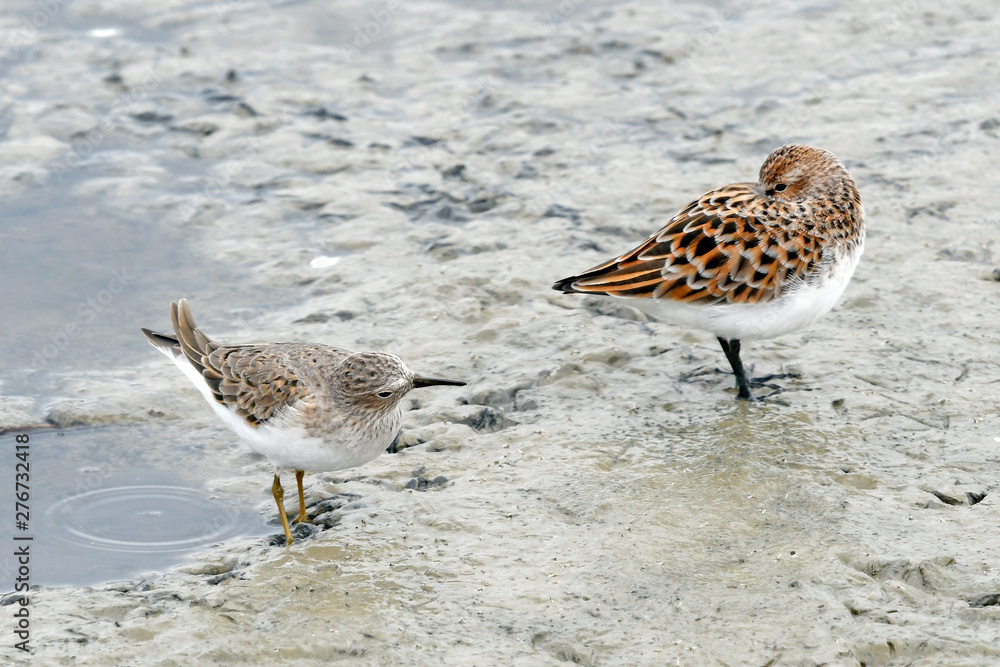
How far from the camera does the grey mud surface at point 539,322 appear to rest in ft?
20.8

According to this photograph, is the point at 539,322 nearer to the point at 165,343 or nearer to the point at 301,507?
the point at 301,507

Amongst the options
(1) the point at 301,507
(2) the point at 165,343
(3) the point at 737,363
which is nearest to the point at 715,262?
(3) the point at 737,363

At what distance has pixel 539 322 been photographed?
30.9 feet

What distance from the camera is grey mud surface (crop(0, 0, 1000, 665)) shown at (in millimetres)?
6336

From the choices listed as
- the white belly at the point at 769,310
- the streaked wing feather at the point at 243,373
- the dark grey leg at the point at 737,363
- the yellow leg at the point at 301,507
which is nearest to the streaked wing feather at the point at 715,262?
the white belly at the point at 769,310

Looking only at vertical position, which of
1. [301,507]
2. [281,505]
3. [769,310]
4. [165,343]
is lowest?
[301,507]

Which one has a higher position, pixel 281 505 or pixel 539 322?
pixel 539 322

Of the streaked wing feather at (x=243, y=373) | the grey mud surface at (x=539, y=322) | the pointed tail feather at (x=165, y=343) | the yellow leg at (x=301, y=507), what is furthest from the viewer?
the pointed tail feather at (x=165, y=343)

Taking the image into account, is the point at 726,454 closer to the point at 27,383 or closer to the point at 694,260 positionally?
the point at 694,260

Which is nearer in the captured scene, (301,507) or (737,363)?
(301,507)

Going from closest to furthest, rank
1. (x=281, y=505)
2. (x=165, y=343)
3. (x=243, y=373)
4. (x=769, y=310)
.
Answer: (x=281, y=505)
(x=243, y=373)
(x=769, y=310)
(x=165, y=343)

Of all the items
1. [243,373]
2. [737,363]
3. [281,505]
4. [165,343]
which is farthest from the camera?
[737,363]

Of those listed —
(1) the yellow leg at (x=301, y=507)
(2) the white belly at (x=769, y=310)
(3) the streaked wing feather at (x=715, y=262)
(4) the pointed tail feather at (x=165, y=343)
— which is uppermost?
(3) the streaked wing feather at (x=715, y=262)

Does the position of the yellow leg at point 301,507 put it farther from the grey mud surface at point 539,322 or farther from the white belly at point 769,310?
the white belly at point 769,310
